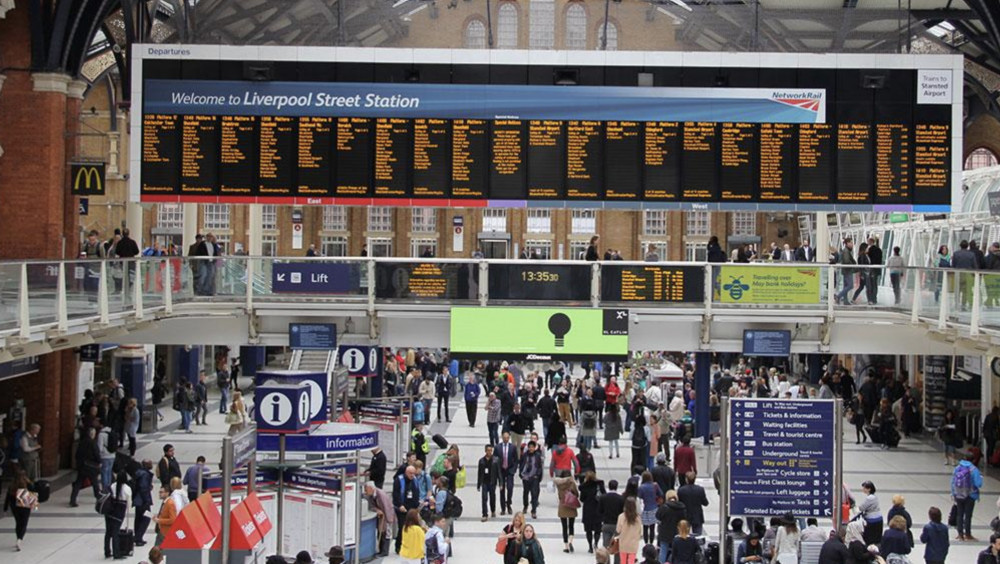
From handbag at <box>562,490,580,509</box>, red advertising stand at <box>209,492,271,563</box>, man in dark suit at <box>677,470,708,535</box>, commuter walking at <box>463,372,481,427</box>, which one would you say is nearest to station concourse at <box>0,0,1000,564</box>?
handbag at <box>562,490,580,509</box>

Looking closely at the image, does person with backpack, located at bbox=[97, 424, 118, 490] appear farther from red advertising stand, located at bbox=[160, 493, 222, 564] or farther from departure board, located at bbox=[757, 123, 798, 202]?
departure board, located at bbox=[757, 123, 798, 202]

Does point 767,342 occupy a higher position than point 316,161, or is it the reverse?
point 316,161

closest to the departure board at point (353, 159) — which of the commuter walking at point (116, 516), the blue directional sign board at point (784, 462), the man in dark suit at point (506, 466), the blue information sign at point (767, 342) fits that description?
the man in dark suit at point (506, 466)

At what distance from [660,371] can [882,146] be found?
12.2 m

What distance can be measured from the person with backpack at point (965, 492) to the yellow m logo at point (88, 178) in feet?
60.5

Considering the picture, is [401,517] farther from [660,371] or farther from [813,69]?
[660,371]

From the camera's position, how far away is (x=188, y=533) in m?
11.9

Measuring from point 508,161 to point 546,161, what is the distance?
2.56ft

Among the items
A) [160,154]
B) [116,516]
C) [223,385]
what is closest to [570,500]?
[116,516]

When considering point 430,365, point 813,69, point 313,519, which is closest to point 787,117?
point 813,69

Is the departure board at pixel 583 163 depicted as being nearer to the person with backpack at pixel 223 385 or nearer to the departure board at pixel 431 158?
the departure board at pixel 431 158

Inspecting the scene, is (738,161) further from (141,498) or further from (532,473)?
(141,498)

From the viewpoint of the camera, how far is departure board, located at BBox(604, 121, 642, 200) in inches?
982

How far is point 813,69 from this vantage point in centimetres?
2502
